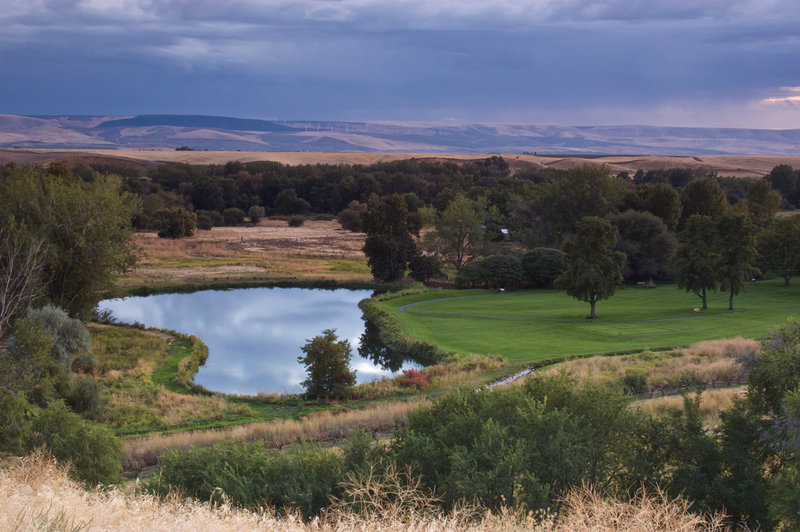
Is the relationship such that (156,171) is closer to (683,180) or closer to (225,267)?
(225,267)

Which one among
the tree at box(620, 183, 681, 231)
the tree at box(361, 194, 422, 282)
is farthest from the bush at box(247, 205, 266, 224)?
the tree at box(620, 183, 681, 231)


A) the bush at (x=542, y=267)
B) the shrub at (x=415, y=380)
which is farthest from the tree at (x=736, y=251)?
the shrub at (x=415, y=380)

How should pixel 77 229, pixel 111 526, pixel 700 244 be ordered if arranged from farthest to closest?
pixel 700 244 → pixel 77 229 → pixel 111 526

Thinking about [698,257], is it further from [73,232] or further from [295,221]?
[295,221]

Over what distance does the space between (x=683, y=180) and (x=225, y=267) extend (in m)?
79.3

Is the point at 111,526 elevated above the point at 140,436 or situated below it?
above

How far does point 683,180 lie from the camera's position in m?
112

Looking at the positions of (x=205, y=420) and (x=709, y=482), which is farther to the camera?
(x=205, y=420)

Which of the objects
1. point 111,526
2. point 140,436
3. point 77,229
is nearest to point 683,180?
point 77,229

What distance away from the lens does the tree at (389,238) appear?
55375 millimetres

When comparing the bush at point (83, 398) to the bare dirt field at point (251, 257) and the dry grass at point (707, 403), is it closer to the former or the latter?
the dry grass at point (707, 403)

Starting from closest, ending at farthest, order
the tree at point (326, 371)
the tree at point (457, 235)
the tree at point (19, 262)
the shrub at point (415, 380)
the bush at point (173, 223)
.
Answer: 1. the shrub at point (415, 380)
2. the tree at point (326, 371)
3. the tree at point (19, 262)
4. the tree at point (457, 235)
5. the bush at point (173, 223)

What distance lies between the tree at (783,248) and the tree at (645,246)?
654 cm

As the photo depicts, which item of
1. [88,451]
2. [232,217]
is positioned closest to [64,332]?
[88,451]
